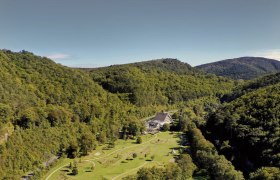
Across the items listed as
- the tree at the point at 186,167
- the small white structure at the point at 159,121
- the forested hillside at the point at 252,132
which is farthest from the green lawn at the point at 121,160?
the small white structure at the point at 159,121

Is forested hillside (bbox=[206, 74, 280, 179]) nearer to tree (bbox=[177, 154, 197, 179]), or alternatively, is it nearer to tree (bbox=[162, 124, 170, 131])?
tree (bbox=[177, 154, 197, 179])

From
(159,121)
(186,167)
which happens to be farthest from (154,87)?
(186,167)

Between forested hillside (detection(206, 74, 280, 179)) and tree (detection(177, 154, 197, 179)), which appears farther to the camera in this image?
forested hillside (detection(206, 74, 280, 179))

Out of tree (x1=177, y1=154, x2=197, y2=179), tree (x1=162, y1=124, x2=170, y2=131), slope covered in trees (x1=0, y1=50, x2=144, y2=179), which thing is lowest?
tree (x1=177, y1=154, x2=197, y2=179)

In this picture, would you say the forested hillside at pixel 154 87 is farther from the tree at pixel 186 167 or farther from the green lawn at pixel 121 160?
the tree at pixel 186 167

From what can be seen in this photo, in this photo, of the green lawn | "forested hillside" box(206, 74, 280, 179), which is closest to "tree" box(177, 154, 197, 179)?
the green lawn

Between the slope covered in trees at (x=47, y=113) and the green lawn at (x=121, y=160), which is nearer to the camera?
the green lawn at (x=121, y=160)

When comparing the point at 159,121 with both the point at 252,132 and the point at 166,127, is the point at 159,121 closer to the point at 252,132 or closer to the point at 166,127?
the point at 166,127
